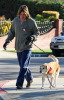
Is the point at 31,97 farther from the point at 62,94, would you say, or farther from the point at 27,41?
the point at 27,41

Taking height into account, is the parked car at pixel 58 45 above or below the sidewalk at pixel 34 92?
below

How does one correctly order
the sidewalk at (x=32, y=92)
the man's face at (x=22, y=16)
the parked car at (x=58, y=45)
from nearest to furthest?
the sidewalk at (x=32, y=92), the man's face at (x=22, y=16), the parked car at (x=58, y=45)

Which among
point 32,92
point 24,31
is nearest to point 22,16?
point 24,31

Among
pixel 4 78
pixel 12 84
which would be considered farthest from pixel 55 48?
pixel 12 84

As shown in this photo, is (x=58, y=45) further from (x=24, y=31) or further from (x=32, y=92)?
(x=32, y=92)

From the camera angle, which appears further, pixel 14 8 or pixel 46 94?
pixel 14 8

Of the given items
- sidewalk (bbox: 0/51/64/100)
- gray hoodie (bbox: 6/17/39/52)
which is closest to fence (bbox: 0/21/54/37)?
sidewalk (bbox: 0/51/64/100)

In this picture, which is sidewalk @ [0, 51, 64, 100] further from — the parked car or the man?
the parked car

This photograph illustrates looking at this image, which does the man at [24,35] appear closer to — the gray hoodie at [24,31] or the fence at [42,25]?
the gray hoodie at [24,31]

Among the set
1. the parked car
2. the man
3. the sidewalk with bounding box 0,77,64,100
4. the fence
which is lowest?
the fence

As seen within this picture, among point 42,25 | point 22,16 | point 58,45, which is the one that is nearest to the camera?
point 22,16

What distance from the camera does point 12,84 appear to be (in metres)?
10.6

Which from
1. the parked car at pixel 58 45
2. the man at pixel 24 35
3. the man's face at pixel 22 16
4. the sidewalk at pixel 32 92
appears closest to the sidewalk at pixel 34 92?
the sidewalk at pixel 32 92

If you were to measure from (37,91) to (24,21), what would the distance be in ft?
5.28
